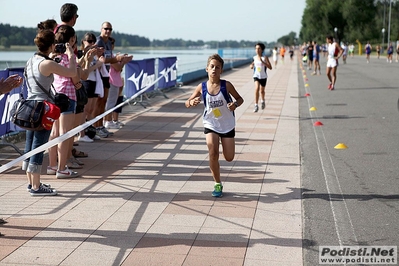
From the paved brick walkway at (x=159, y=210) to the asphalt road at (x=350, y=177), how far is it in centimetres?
19

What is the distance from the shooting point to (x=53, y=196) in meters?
6.70

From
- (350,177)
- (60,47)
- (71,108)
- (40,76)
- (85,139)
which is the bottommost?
(350,177)

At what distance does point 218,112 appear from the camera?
6641 mm

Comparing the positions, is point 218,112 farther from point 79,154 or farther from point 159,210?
point 79,154

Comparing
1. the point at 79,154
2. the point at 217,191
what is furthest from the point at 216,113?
the point at 79,154

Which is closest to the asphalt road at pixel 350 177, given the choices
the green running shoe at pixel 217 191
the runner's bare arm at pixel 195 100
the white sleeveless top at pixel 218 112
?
the green running shoe at pixel 217 191

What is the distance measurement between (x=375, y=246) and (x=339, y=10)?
112m

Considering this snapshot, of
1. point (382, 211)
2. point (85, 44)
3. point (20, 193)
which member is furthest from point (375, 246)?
point (85, 44)

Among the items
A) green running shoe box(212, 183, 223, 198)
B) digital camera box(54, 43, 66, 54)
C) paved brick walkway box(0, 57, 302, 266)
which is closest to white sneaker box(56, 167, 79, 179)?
paved brick walkway box(0, 57, 302, 266)

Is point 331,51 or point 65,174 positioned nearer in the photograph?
point 65,174

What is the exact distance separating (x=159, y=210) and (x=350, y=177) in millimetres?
2841

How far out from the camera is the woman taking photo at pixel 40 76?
632 cm

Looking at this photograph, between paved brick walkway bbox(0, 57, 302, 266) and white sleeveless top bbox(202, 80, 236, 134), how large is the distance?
0.77 meters

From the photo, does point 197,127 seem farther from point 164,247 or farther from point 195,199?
point 164,247
